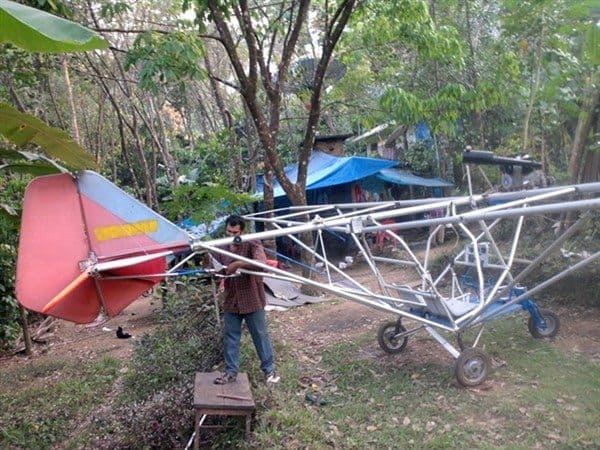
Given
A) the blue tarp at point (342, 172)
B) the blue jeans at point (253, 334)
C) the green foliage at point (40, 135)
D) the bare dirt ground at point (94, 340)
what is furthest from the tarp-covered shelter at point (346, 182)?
the green foliage at point (40, 135)

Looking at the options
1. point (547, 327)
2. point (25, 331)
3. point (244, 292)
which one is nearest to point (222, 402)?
point (244, 292)

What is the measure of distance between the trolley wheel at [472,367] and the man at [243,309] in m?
1.75

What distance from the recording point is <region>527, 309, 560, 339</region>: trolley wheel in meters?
6.98

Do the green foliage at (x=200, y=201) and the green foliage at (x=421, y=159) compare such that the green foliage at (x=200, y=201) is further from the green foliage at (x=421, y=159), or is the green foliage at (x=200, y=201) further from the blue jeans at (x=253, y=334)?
the green foliage at (x=421, y=159)

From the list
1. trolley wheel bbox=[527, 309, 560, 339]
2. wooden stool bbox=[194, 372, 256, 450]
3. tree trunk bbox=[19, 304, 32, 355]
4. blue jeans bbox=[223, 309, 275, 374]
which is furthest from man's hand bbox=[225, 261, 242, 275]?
tree trunk bbox=[19, 304, 32, 355]

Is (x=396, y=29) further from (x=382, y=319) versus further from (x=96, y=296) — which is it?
(x=96, y=296)

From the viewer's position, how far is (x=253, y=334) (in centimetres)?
623

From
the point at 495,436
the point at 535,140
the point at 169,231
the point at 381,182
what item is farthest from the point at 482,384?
the point at 381,182

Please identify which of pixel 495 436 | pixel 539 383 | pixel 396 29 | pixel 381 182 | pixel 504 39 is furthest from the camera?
pixel 381 182

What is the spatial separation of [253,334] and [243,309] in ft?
0.99

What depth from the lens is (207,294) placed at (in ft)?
26.3

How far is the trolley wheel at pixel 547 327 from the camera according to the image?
275 inches

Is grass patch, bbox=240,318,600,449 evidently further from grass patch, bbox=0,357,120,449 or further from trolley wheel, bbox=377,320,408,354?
grass patch, bbox=0,357,120,449

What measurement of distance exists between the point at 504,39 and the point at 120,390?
911 centimetres
